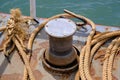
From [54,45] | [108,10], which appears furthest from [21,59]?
[108,10]

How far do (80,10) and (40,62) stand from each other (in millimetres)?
3284

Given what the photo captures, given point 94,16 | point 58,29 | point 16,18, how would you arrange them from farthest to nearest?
1. point 94,16
2. point 16,18
3. point 58,29

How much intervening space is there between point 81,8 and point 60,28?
11.7ft

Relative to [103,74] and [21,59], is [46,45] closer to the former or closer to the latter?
[21,59]

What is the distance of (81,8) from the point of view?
23.4 ft

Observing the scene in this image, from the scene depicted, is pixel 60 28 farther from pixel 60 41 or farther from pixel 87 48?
pixel 87 48

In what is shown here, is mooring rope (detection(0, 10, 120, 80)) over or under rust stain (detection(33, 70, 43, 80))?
over

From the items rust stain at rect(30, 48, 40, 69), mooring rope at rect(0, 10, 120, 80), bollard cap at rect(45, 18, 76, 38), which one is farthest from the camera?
rust stain at rect(30, 48, 40, 69)

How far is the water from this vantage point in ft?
22.2

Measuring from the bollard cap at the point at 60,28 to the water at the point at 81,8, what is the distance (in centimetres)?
303

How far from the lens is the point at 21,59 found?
4094mm

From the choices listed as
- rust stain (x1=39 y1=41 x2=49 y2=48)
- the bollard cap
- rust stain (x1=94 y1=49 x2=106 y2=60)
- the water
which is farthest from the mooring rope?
the water

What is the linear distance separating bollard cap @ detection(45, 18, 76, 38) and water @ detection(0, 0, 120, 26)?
9.94 ft

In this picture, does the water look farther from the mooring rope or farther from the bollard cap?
the bollard cap
